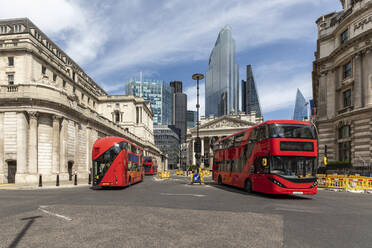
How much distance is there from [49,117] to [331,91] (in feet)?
111

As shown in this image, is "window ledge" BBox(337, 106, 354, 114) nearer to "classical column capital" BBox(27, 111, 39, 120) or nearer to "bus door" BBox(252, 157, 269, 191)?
"bus door" BBox(252, 157, 269, 191)

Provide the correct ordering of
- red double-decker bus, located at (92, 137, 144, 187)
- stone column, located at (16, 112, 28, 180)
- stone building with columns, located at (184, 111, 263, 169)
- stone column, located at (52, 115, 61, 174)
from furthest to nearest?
stone building with columns, located at (184, 111, 263, 169)
stone column, located at (52, 115, 61, 174)
stone column, located at (16, 112, 28, 180)
red double-decker bus, located at (92, 137, 144, 187)

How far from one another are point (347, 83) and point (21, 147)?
35895 millimetres

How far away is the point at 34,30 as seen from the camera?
1618 inches

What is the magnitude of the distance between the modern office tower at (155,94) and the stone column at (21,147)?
144595 mm

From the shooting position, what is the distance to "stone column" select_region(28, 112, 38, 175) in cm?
2445

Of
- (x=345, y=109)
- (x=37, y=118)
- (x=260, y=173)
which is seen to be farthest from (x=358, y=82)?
(x=37, y=118)

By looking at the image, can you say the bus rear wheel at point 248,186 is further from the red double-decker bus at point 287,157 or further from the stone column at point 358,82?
the stone column at point 358,82

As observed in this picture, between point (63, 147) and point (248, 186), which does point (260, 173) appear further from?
point (63, 147)

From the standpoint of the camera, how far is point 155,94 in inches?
7249

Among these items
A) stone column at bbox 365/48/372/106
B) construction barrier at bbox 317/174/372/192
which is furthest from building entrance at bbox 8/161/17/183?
stone column at bbox 365/48/372/106

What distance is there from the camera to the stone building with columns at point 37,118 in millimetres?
24641

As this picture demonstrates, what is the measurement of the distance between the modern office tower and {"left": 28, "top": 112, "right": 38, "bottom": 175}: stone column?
144326mm

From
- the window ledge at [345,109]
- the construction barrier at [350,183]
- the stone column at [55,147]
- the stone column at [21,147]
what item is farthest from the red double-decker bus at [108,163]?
the window ledge at [345,109]
